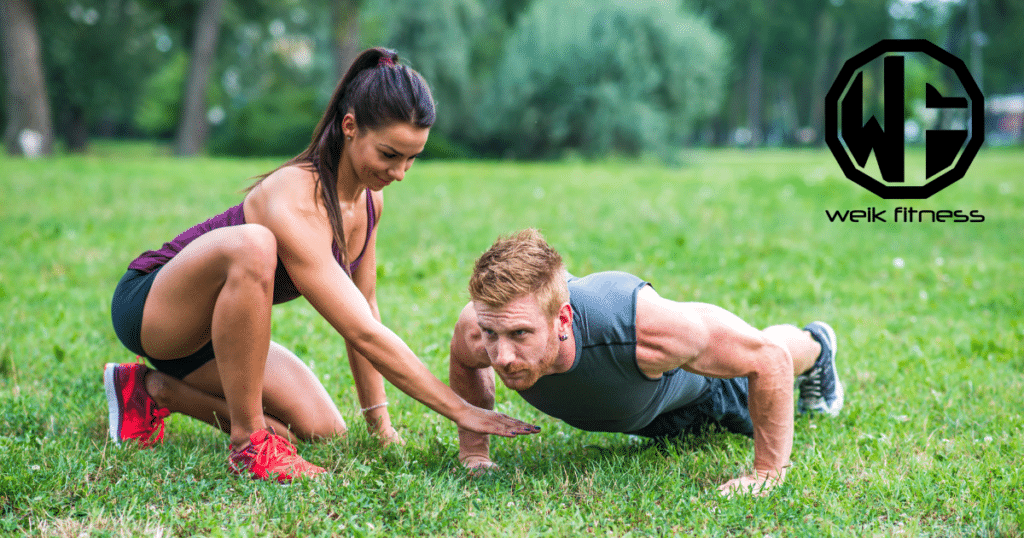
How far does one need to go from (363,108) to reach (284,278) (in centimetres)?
77

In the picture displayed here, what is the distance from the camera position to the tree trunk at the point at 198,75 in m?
25.7

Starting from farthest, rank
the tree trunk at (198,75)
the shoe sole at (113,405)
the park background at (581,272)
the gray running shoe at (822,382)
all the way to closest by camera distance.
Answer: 1. the tree trunk at (198,75)
2. the gray running shoe at (822,382)
3. the shoe sole at (113,405)
4. the park background at (581,272)

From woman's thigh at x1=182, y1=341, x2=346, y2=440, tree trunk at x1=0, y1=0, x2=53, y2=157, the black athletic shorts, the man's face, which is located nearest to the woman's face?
the man's face

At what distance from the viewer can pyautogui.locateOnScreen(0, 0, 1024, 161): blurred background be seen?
22.0 m

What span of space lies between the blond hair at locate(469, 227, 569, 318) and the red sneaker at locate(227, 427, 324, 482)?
1.08m

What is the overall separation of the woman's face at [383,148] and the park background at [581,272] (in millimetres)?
1209

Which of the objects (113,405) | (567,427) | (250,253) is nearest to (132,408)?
(113,405)

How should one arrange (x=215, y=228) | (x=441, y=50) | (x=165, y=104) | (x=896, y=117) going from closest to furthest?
1. (x=215, y=228)
2. (x=896, y=117)
3. (x=441, y=50)
4. (x=165, y=104)

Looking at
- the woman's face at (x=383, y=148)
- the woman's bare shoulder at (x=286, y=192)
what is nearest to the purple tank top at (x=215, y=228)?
the woman's bare shoulder at (x=286, y=192)

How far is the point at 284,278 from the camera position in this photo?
3424mm

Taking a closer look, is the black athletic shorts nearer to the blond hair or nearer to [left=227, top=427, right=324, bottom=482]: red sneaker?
[left=227, top=427, right=324, bottom=482]: red sneaker

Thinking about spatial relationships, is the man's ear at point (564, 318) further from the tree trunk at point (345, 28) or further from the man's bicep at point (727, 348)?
the tree trunk at point (345, 28)

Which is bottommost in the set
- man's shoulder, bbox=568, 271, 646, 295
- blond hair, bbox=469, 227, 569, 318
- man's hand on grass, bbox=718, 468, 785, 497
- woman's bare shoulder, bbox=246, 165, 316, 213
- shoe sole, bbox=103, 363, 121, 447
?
man's hand on grass, bbox=718, 468, 785, 497

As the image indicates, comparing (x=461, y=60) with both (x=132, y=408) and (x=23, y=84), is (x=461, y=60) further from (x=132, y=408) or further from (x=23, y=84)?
(x=132, y=408)
